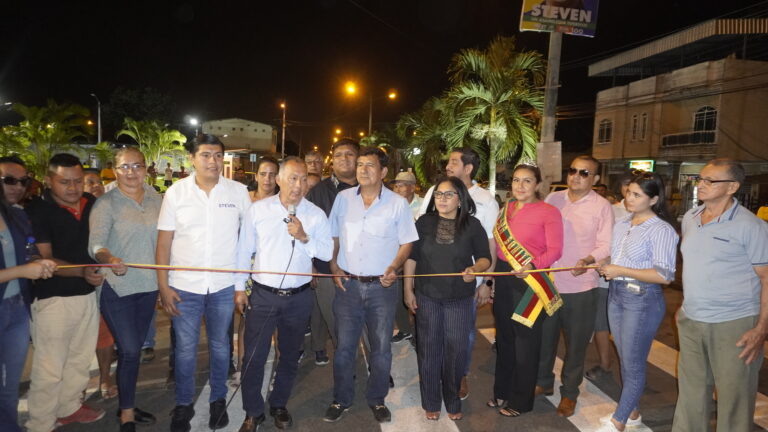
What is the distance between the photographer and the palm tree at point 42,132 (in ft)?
64.7

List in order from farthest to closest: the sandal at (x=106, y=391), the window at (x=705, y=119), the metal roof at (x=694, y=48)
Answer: the window at (x=705, y=119) → the metal roof at (x=694, y=48) → the sandal at (x=106, y=391)

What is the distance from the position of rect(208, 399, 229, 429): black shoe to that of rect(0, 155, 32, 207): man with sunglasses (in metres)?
2.20

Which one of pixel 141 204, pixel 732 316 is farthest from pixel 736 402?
pixel 141 204

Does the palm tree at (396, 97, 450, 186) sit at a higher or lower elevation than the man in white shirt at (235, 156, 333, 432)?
higher

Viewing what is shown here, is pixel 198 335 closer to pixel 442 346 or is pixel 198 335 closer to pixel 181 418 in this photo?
pixel 181 418

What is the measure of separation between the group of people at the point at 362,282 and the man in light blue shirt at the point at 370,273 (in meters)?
0.01

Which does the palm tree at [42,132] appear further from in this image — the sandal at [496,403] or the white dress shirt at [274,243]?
the sandal at [496,403]

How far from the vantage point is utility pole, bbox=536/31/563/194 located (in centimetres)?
880

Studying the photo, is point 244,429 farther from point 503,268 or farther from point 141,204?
point 503,268

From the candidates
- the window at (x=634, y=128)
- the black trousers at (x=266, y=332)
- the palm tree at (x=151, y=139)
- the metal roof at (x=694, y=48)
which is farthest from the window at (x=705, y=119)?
the palm tree at (x=151, y=139)

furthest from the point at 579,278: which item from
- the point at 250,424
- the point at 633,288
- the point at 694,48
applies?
the point at 694,48

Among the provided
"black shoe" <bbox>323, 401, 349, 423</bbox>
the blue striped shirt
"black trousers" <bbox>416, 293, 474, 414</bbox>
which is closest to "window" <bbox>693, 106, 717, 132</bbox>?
the blue striped shirt

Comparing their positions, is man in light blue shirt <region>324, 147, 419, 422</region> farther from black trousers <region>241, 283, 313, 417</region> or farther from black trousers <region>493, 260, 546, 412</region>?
black trousers <region>493, 260, 546, 412</region>

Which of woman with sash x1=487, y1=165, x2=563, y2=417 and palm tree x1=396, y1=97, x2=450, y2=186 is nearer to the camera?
woman with sash x1=487, y1=165, x2=563, y2=417
